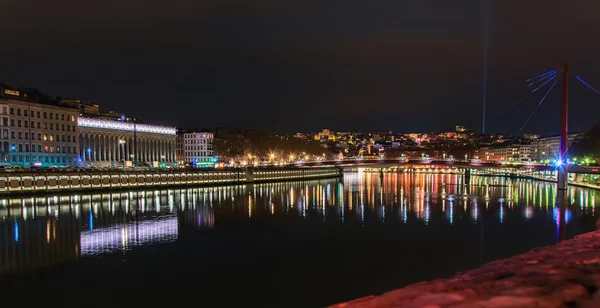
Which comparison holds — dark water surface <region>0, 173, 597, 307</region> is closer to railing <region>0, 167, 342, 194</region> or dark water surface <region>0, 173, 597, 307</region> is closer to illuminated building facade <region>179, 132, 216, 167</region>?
railing <region>0, 167, 342, 194</region>

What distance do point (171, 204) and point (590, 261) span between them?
41.8 metres

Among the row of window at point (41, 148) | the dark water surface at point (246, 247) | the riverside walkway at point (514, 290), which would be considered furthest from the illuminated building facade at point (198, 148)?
the riverside walkway at point (514, 290)

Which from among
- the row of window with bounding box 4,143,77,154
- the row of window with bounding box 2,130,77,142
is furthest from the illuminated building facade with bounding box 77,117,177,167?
the row of window with bounding box 2,130,77,142

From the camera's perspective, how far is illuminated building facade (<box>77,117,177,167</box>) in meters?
89.8

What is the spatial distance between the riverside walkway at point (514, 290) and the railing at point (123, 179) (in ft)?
176

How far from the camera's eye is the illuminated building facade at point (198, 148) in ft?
413

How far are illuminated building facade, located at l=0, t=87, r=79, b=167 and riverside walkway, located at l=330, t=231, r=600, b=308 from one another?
7603cm

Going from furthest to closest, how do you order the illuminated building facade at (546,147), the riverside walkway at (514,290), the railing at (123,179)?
the illuminated building facade at (546,147) < the railing at (123,179) < the riverside walkway at (514,290)

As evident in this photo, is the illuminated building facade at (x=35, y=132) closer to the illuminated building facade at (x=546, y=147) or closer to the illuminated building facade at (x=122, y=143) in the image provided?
the illuminated building facade at (x=122, y=143)

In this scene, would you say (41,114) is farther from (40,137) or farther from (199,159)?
(199,159)

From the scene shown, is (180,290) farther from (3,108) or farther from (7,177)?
(3,108)

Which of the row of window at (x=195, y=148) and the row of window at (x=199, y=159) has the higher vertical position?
the row of window at (x=195, y=148)

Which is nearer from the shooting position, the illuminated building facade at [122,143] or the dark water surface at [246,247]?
the dark water surface at [246,247]

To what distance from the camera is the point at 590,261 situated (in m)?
6.84
